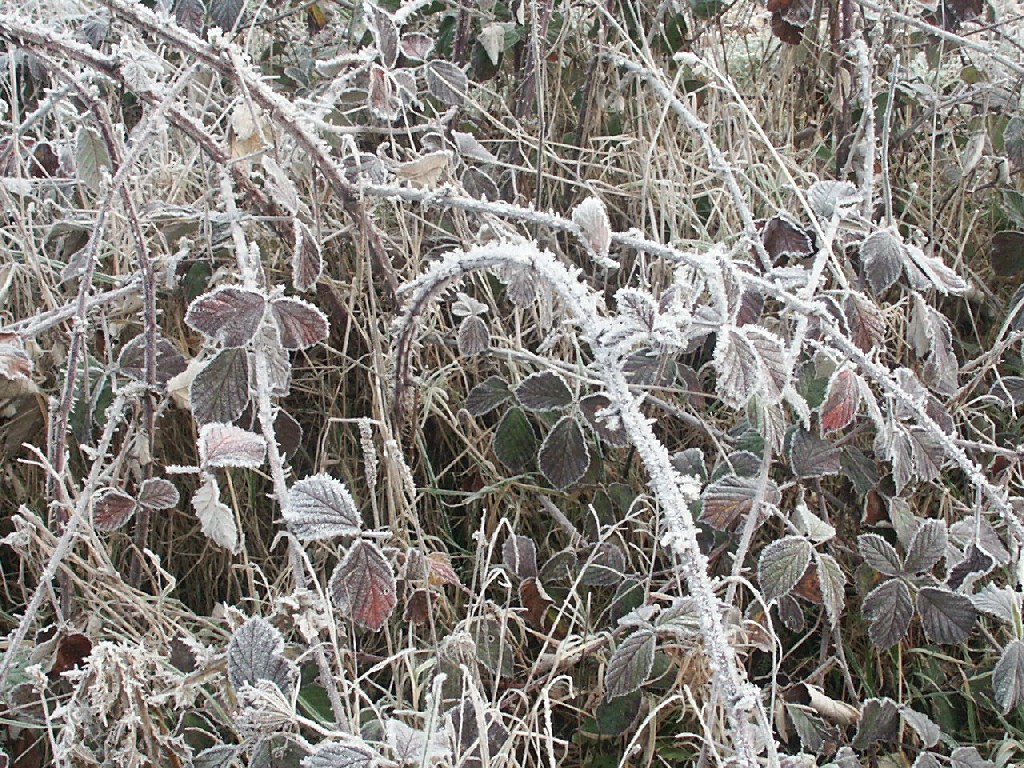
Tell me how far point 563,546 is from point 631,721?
0.92 ft

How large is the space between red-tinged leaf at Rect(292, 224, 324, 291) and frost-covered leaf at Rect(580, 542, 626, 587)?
42 centimetres

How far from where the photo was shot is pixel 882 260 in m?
1.03

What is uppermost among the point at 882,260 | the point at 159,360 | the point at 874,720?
the point at 882,260

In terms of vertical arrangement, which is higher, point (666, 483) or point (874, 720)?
point (666, 483)

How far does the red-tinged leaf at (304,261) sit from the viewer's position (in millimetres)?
944

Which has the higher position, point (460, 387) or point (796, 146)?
point (796, 146)

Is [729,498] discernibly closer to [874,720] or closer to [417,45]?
[874,720]

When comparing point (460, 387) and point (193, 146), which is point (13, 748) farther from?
point (193, 146)

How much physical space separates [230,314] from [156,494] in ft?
0.86

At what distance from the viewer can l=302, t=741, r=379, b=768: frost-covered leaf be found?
2.35 ft

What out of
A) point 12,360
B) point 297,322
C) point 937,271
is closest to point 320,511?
point 297,322

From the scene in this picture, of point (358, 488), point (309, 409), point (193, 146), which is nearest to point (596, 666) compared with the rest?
point (358, 488)

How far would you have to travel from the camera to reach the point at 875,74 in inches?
62.7

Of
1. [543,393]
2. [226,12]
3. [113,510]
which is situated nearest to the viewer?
[113,510]
